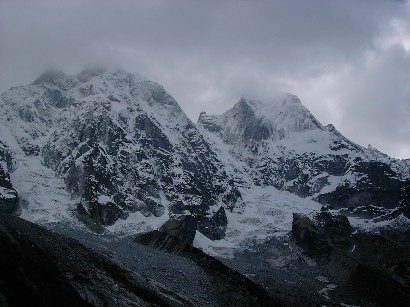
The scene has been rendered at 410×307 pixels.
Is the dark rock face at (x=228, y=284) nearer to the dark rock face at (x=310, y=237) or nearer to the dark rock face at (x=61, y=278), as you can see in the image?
the dark rock face at (x=61, y=278)

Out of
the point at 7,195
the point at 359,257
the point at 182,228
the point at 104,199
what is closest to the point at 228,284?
the point at 359,257

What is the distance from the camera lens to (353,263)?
129625mm

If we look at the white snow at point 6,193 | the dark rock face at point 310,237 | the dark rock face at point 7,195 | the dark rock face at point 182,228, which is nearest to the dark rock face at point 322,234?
the dark rock face at point 310,237

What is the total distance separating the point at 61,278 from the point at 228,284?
3891cm

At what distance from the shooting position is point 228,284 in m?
84.4

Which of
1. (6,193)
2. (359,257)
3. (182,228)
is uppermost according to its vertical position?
(359,257)

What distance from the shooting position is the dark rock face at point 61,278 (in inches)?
1700

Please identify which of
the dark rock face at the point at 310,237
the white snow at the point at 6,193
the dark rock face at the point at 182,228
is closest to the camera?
the dark rock face at the point at 310,237

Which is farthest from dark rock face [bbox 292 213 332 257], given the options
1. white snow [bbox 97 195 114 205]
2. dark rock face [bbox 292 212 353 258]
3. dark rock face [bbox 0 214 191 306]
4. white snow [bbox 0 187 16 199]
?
white snow [bbox 0 187 16 199]

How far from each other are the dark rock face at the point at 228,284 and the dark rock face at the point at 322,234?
5636cm

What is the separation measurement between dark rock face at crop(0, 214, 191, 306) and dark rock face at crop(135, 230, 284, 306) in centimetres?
1092

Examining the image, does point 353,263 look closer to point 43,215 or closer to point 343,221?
point 343,221

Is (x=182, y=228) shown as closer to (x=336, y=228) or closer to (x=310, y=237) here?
(x=310, y=237)

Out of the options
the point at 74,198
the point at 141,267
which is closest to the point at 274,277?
the point at 141,267
